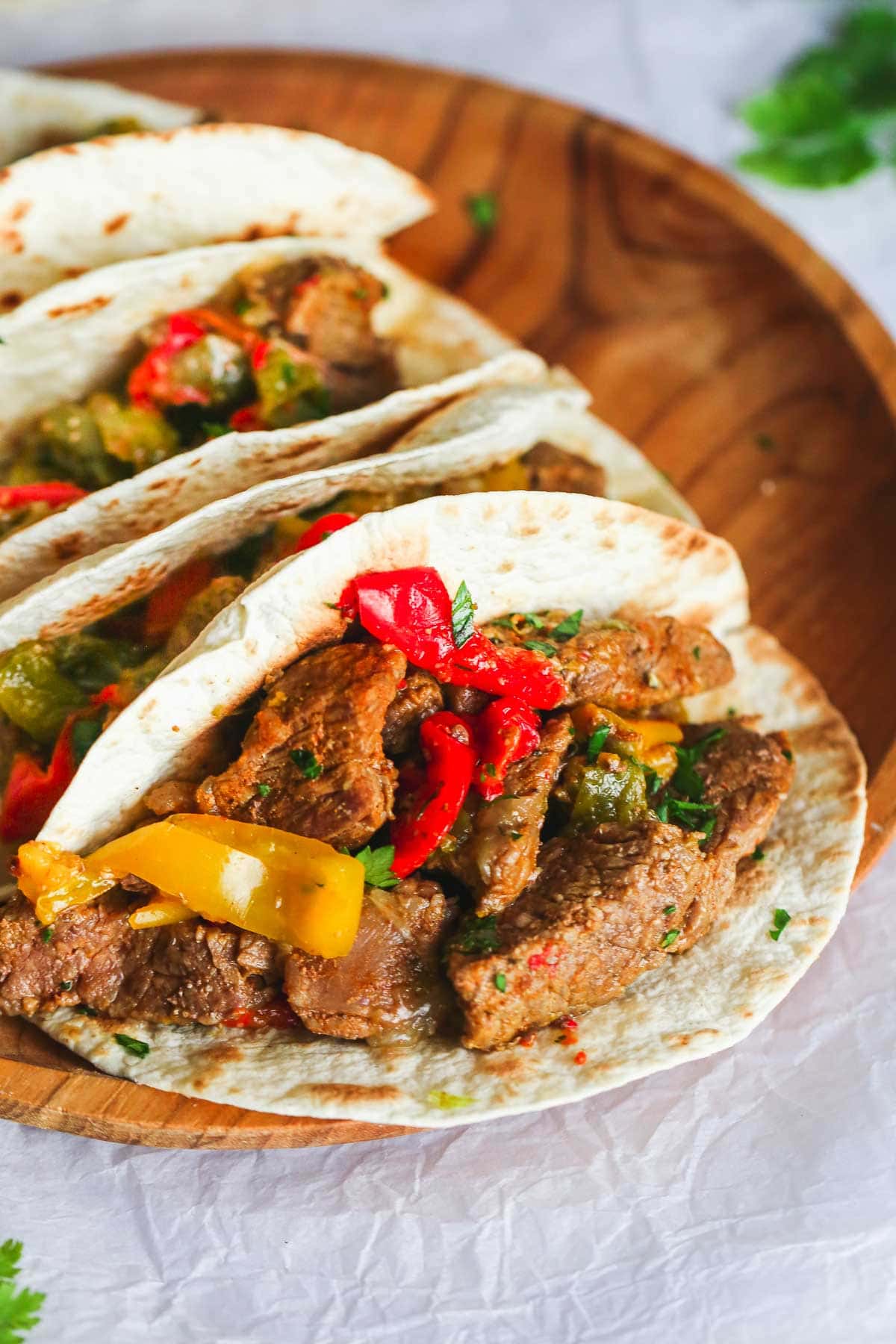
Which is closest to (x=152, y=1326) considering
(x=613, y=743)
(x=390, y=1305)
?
(x=390, y=1305)

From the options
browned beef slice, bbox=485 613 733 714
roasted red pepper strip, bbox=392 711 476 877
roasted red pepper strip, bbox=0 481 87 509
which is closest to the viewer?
roasted red pepper strip, bbox=392 711 476 877

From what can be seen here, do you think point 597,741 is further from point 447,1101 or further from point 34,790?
point 34,790

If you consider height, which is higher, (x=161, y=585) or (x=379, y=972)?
(x=161, y=585)

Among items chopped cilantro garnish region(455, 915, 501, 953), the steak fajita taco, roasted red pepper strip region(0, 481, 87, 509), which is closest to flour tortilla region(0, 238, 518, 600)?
the steak fajita taco

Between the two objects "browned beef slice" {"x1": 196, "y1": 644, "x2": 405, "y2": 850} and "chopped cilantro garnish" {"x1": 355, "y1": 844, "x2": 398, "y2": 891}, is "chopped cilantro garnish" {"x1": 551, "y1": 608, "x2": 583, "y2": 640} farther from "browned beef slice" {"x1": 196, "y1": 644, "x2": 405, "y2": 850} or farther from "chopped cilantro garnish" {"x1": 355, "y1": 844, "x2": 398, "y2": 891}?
"chopped cilantro garnish" {"x1": 355, "y1": 844, "x2": 398, "y2": 891}

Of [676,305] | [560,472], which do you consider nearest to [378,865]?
[560,472]

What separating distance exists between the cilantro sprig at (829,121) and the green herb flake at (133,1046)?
4.70 meters

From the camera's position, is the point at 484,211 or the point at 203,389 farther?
the point at 484,211

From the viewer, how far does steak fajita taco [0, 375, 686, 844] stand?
10.7 feet

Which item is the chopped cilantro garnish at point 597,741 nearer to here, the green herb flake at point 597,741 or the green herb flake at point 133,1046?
the green herb flake at point 597,741

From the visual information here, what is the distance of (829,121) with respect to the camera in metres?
5.80

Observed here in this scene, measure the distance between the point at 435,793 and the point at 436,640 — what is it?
1.26ft

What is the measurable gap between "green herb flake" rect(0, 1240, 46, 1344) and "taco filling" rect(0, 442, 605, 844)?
1.02m

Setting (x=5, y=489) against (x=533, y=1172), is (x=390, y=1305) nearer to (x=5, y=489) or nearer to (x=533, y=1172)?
(x=533, y=1172)
